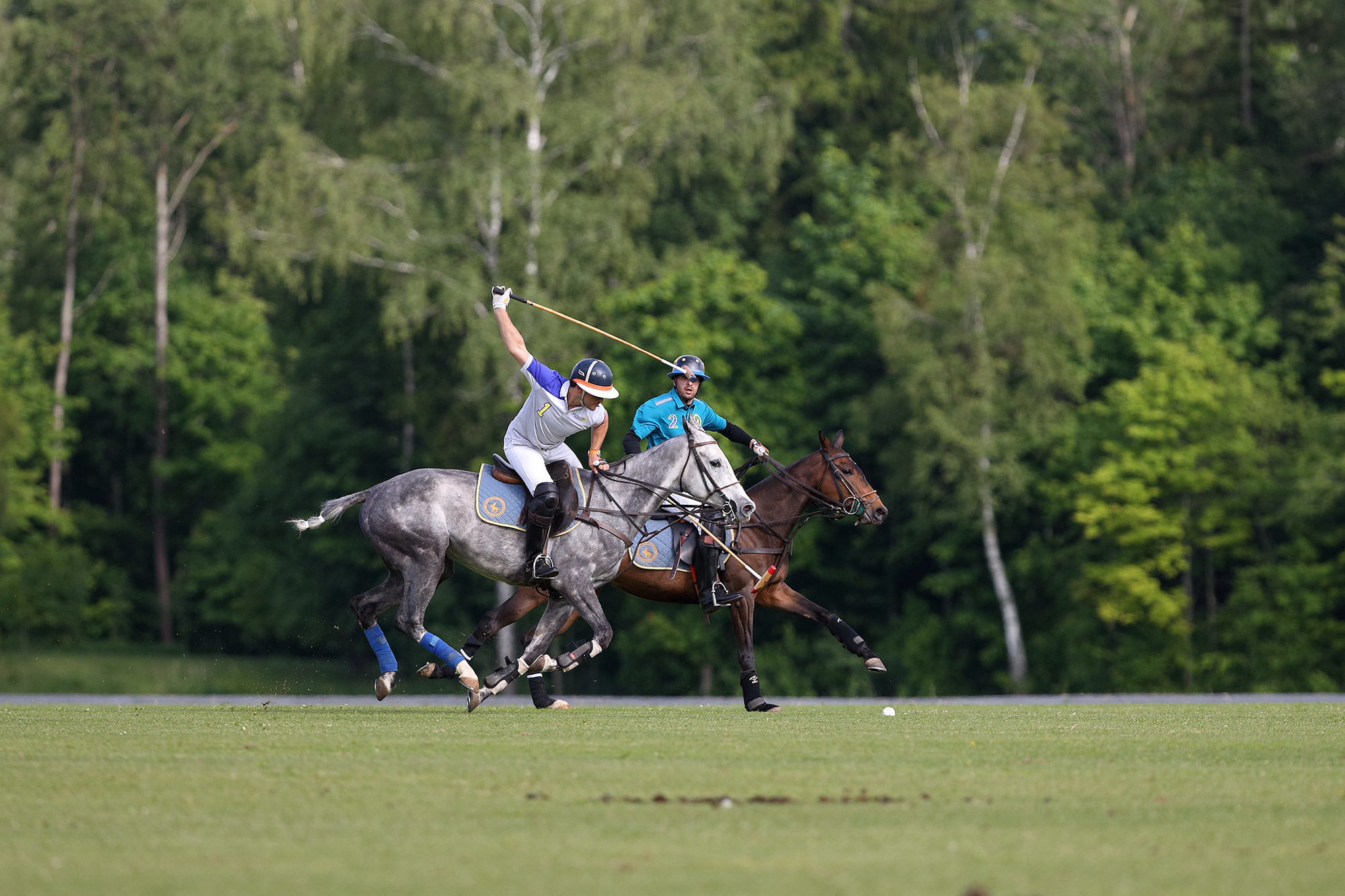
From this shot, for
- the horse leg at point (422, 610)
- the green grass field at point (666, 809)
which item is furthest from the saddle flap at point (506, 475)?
the green grass field at point (666, 809)

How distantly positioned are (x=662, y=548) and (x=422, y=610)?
8.16 ft

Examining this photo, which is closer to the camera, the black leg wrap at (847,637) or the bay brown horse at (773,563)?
the black leg wrap at (847,637)

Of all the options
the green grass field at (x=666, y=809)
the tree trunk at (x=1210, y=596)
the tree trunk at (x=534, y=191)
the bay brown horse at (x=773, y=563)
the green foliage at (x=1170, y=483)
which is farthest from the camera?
the tree trunk at (x=534, y=191)

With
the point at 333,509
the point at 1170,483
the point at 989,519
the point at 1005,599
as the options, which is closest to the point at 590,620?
the point at 333,509

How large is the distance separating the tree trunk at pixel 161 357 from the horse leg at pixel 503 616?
36.6m

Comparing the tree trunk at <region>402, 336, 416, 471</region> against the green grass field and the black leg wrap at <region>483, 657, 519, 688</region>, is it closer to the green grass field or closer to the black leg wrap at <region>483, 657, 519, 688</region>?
the black leg wrap at <region>483, 657, 519, 688</region>

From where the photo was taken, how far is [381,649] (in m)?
15.6

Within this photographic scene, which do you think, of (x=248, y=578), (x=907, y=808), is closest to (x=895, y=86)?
(x=248, y=578)

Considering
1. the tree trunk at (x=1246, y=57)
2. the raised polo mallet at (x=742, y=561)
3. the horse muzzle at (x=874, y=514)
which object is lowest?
the raised polo mallet at (x=742, y=561)

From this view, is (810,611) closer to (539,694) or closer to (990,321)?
(539,694)

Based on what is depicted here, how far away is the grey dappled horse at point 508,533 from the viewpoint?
15.1 metres

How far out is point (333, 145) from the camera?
43094 mm

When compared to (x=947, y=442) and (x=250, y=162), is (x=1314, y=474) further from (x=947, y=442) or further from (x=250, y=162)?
(x=250, y=162)

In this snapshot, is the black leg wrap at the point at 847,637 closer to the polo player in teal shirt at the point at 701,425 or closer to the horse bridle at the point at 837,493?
the polo player in teal shirt at the point at 701,425
